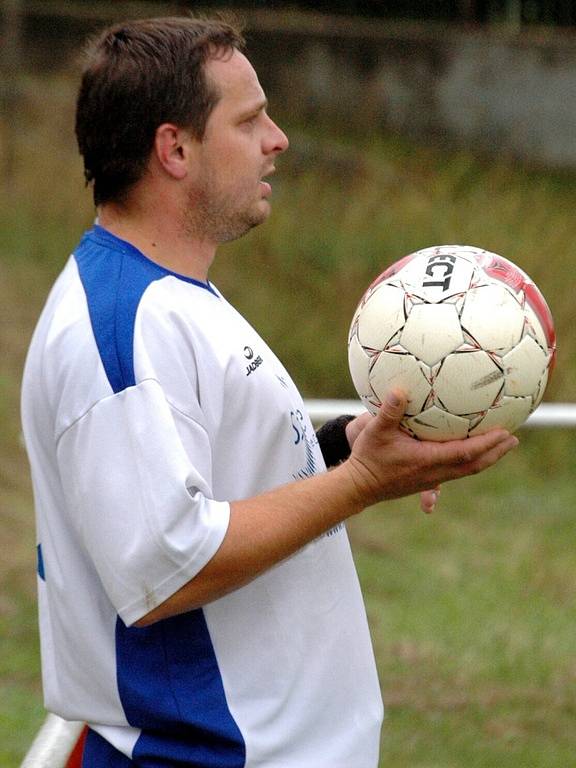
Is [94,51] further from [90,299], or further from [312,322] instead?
[312,322]

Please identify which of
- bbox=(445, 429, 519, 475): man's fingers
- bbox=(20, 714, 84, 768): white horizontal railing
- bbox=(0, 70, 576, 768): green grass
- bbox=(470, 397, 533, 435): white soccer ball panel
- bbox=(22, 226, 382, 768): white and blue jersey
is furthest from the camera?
bbox=(0, 70, 576, 768): green grass

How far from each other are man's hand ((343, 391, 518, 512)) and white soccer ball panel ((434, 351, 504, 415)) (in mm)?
75

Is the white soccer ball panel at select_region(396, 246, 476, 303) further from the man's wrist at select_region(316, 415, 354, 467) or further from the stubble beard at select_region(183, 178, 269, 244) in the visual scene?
the man's wrist at select_region(316, 415, 354, 467)

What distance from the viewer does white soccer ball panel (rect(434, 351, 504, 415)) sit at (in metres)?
2.28

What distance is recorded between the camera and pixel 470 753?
15.2 ft

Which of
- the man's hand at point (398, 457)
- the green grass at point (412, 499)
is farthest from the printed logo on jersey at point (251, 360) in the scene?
the green grass at point (412, 499)

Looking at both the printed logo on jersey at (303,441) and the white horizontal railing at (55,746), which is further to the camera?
the white horizontal railing at (55,746)

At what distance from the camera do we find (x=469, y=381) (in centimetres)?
230

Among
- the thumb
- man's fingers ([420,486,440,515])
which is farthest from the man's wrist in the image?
the thumb

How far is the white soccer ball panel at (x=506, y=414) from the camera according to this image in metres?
2.32

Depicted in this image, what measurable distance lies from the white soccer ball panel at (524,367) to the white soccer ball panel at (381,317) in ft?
0.69

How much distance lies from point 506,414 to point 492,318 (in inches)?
6.9

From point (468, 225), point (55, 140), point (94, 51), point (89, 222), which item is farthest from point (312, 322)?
point (94, 51)

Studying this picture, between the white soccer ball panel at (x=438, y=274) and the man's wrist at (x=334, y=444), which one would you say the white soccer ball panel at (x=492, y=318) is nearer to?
the white soccer ball panel at (x=438, y=274)
